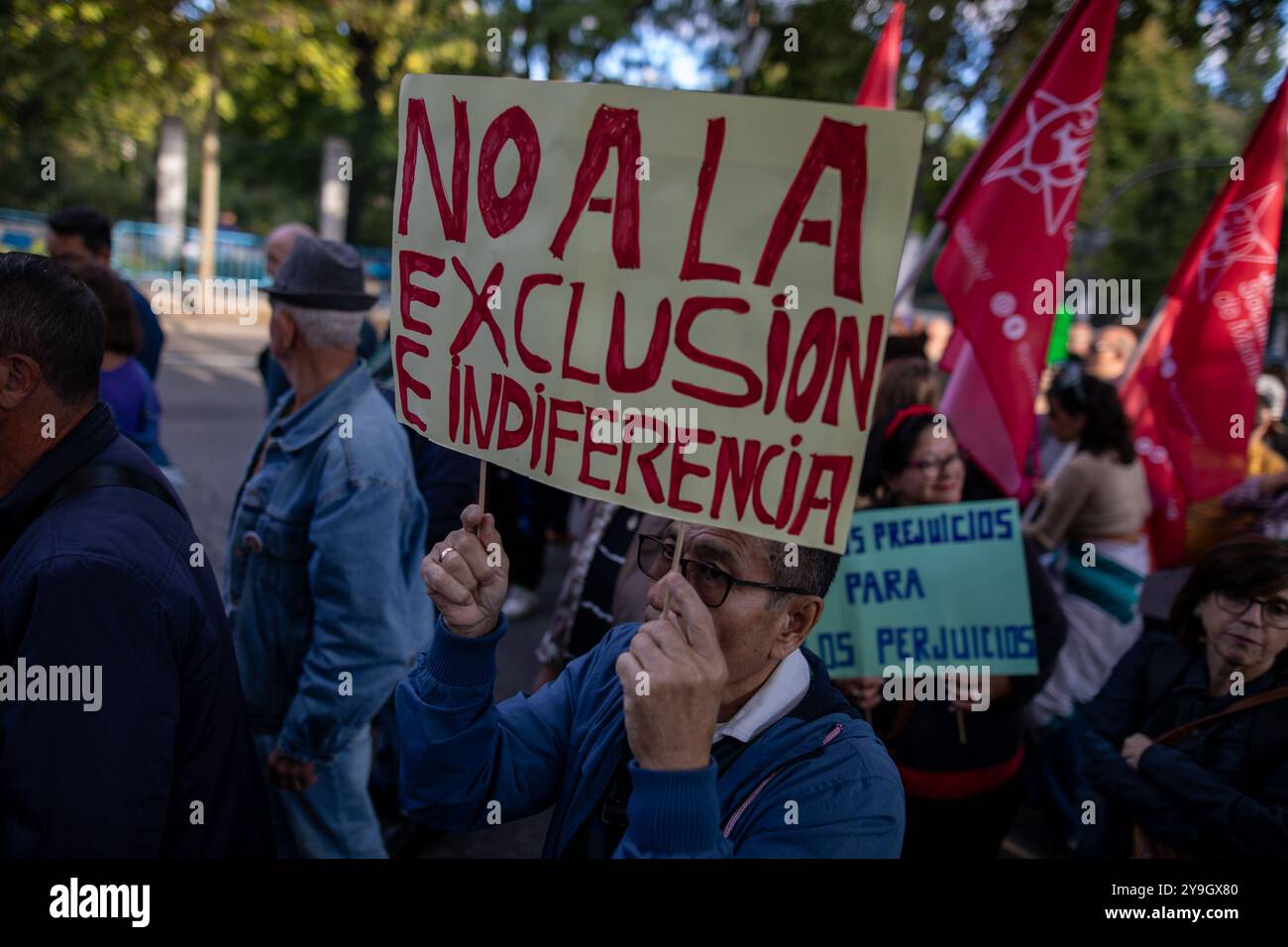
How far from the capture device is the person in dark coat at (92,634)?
5.24 feet

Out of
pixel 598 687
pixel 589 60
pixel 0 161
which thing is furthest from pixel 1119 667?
pixel 0 161

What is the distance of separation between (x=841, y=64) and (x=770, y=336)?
1095 centimetres

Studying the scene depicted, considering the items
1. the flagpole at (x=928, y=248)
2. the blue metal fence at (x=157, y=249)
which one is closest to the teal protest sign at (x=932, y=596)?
the flagpole at (x=928, y=248)

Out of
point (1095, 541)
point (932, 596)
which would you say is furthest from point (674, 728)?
point (1095, 541)

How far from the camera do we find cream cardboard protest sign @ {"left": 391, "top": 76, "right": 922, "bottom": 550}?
1.41 m

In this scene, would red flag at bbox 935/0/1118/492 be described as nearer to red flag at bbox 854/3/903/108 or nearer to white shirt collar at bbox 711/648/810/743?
red flag at bbox 854/3/903/108

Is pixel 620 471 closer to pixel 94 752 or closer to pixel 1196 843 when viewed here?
pixel 94 752

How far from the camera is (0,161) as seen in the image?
20.6m

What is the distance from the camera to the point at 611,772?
1673 millimetres

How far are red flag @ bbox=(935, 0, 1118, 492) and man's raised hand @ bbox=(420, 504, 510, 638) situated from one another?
2.33 m

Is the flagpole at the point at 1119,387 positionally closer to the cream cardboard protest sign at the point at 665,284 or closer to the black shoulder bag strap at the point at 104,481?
the cream cardboard protest sign at the point at 665,284

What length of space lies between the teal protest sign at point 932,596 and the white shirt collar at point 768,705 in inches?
48.8

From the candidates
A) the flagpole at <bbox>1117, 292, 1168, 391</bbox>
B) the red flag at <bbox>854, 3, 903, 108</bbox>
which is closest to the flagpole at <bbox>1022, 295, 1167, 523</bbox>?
the flagpole at <bbox>1117, 292, 1168, 391</bbox>

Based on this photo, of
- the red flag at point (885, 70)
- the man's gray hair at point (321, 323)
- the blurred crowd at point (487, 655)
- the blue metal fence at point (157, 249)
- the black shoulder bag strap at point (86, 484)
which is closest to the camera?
the blurred crowd at point (487, 655)
